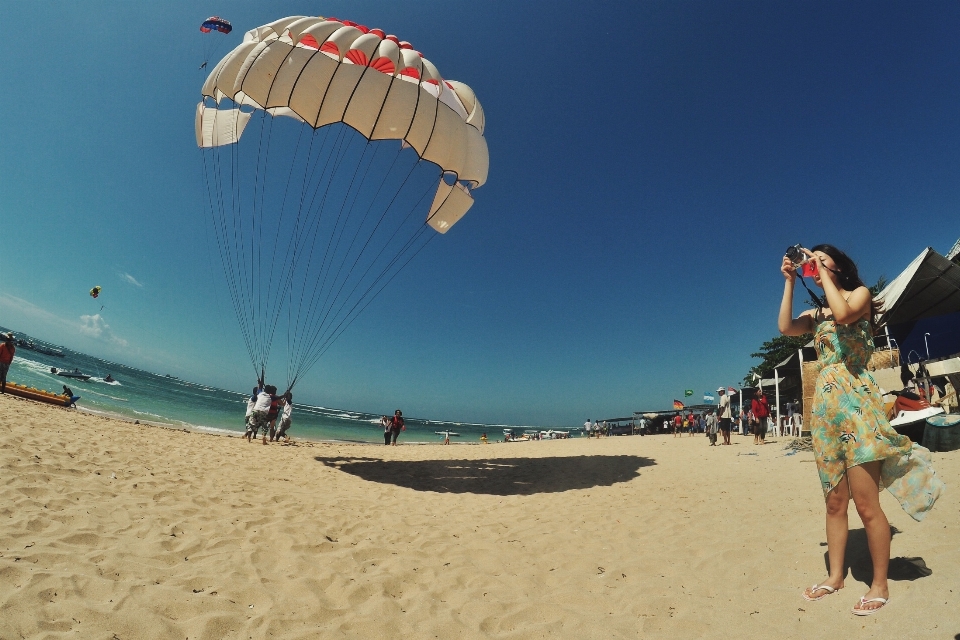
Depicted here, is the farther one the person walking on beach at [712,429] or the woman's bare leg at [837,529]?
the person walking on beach at [712,429]

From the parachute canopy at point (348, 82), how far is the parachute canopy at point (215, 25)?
390cm

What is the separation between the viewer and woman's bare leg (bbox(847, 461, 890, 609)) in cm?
196

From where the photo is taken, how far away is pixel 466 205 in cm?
954

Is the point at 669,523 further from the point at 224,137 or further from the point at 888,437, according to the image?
the point at 224,137

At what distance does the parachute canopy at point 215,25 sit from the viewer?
34.1ft

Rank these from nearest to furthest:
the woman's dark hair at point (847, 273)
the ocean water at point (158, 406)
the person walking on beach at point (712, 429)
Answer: the woman's dark hair at point (847, 273), the person walking on beach at point (712, 429), the ocean water at point (158, 406)

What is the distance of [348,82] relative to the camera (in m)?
7.12

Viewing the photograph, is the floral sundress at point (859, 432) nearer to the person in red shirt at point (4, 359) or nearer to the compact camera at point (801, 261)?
the compact camera at point (801, 261)

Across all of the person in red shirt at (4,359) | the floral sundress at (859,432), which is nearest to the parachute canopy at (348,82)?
the floral sundress at (859,432)

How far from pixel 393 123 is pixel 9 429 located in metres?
7.99

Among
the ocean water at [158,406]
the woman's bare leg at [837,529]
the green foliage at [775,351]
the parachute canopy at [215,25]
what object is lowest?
the ocean water at [158,406]

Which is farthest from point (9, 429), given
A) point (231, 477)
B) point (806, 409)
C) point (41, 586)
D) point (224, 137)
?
point (806, 409)

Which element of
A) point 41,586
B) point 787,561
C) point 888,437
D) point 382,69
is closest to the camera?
point 888,437

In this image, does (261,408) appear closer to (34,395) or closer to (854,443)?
(34,395)
